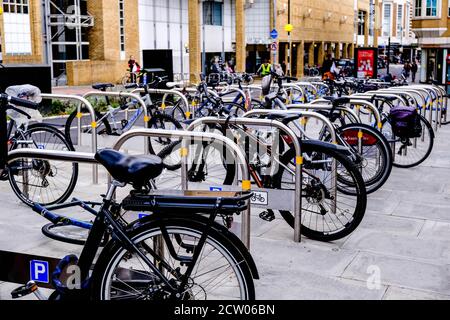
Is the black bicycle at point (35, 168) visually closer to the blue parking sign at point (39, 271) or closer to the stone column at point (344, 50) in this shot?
the blue parking sign at point (39, 271)

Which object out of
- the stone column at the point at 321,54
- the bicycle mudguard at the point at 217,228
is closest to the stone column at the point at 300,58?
the stone column at the point at 321,54

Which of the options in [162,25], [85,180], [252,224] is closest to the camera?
[252,224]

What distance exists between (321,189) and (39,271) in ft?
10.1

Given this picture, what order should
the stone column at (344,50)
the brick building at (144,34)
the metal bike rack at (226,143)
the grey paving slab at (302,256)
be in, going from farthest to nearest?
the stone column at (344,50), the brick building at (144,34), the grey paving slab at (302,256), the metal bike rack at (226,143)

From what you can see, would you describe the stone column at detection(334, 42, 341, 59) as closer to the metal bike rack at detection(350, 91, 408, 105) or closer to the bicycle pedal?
the metal bike rack at detection(350, 91, 408, 105)

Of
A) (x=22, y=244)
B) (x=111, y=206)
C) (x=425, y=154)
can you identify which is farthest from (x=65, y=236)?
(x=425, y=154)

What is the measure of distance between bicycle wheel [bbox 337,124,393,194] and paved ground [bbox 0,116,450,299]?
0.88 feet

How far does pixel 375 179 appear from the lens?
8.22m

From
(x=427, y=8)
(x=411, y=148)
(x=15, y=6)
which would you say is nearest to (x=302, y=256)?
(x=411, y=148)

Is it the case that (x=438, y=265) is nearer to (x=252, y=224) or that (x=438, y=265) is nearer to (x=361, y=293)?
(x=361, y=293)

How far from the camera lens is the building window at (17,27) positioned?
32.1 meters

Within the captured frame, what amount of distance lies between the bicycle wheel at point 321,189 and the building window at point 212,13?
4292cm
